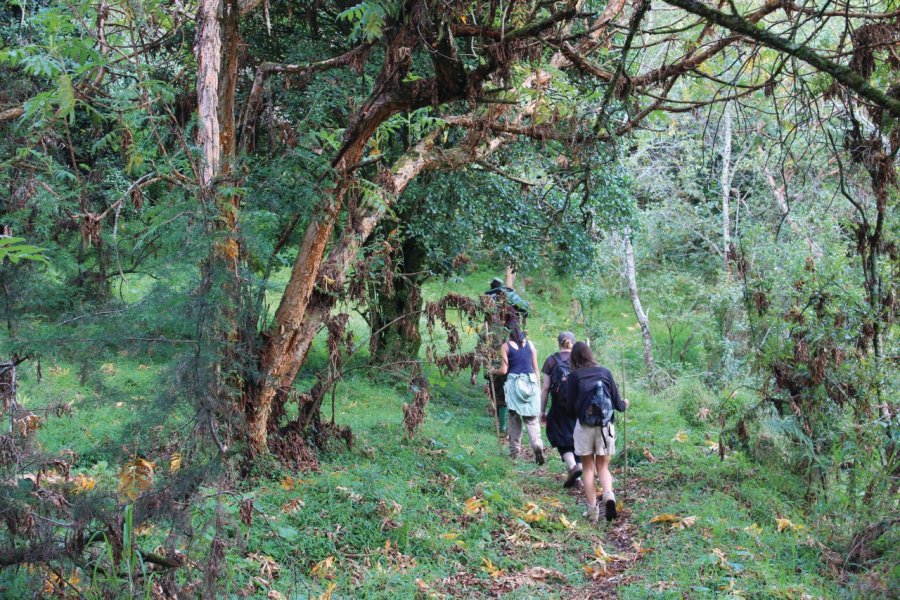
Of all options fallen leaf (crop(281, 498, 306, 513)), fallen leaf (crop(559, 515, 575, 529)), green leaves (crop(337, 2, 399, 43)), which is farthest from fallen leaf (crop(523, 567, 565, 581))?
green leaves (crop(337, 2, 399, 43))

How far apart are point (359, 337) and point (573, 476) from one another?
10.1 feet

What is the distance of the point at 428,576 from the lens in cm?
624

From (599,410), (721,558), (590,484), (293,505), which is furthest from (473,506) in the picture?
(721,558)

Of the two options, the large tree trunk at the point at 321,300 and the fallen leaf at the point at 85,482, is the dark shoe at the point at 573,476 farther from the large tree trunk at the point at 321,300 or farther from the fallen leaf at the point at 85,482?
the fallen leaf at the point at 85,482

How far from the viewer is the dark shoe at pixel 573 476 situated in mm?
9227

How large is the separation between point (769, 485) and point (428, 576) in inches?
166

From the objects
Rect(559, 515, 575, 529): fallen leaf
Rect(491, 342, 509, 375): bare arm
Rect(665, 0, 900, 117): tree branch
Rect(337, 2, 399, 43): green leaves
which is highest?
Rect(337, 2, 399, 43): green leaves

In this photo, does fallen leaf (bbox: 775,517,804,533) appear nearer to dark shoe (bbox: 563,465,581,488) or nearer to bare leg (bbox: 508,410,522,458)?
dark shoe (bbox: 563,465,581,488)

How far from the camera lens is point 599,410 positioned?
7953 mm

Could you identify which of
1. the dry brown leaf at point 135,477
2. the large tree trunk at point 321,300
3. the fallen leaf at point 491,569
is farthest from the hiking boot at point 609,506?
the dry brown leaf at point 135,477

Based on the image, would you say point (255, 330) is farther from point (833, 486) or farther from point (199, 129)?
point (833, 486)

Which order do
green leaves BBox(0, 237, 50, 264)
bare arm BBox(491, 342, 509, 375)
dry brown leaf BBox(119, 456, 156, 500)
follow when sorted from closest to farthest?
green leaves BBox(0, 237, 50, 264), dry brown leaf BBox(119, 456, 156, 500), bare arm BBox(491, 342, 509, 375)

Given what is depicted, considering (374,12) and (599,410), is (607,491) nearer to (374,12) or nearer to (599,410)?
(599,410)

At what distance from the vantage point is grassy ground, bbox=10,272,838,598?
18.7 feet
